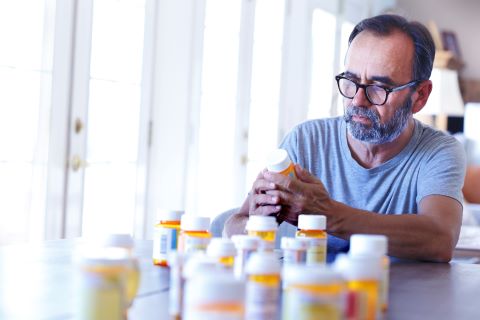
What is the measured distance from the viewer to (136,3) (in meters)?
3.99

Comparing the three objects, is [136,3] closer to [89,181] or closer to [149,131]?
[149,131]

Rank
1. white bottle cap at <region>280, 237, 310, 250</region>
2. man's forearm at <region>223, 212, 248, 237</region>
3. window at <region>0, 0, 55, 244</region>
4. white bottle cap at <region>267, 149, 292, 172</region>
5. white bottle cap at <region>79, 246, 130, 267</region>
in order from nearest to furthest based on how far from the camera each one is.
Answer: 1. white bottle cap at <region>79, 246, 130, 267</region>
2. white bottle cap at <region>280, 237, 310, 250</region>
3. white bottle cap at <region>267, 149, 292, 172</region>
4. man's forearm at <region>223, 212, 248, 237</region>
5. window at <region>0, 0, 55, 244</region>

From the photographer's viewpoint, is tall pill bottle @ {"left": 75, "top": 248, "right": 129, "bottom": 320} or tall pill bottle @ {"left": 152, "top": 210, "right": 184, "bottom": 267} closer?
tall pill bottle @ {"left": 75, "top": 248, "right": 129, "bottom": 320}

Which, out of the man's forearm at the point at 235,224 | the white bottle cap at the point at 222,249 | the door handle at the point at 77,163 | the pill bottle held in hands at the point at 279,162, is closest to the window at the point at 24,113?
the door handle at the point at 77,163

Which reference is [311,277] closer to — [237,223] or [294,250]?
[294,250]

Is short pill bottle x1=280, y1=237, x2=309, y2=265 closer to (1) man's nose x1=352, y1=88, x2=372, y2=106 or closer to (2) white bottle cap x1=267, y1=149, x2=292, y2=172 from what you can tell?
(2) white bottle cap x1=267, y1=149, x2=292, y2=172

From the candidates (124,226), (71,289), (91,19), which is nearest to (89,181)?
(124,226)

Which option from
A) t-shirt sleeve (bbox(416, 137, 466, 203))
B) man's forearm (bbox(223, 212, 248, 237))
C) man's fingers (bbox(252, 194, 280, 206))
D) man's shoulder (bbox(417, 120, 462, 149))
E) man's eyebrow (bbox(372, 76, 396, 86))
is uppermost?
man's eyebrow (bbox(372, 76, 396, 86))

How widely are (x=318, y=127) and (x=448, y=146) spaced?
1.37 ft

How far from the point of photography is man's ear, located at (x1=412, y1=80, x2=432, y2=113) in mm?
2605

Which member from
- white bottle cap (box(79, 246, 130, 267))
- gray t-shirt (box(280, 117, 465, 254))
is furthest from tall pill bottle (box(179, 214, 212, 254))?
gray t-shirt (box(280, 117, 465, 254))

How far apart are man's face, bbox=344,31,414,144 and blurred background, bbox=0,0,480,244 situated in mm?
1361

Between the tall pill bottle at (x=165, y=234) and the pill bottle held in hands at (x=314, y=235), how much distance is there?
258mm

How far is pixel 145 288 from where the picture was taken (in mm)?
1566
